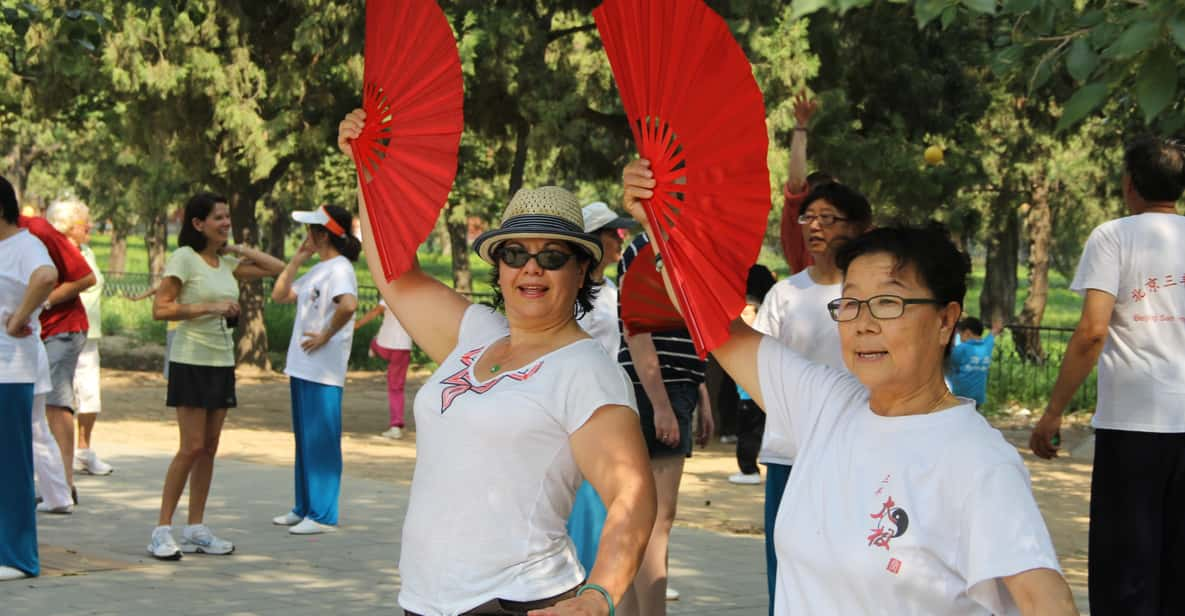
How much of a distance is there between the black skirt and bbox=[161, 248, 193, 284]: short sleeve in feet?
1.75

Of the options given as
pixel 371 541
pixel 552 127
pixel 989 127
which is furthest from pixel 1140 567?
pixel 989 127

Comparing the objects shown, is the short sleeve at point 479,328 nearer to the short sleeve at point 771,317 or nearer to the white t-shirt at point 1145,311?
the short sleeve at point 771,317

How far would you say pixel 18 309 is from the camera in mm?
7785

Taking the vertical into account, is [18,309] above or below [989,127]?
below

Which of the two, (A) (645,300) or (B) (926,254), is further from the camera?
(A) (645,300)

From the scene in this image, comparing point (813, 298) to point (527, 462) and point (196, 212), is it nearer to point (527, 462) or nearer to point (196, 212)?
point (527, 462)

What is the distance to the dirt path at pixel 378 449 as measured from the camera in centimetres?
1090

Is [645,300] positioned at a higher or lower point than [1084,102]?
lower

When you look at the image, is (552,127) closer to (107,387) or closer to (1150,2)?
(107,387)

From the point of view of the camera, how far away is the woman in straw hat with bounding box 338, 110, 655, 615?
3.56 meters

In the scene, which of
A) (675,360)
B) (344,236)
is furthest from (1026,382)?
(675,360)

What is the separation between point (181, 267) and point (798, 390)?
20.7 ft

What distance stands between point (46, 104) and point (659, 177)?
17920mm

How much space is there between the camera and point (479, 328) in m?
4.09
